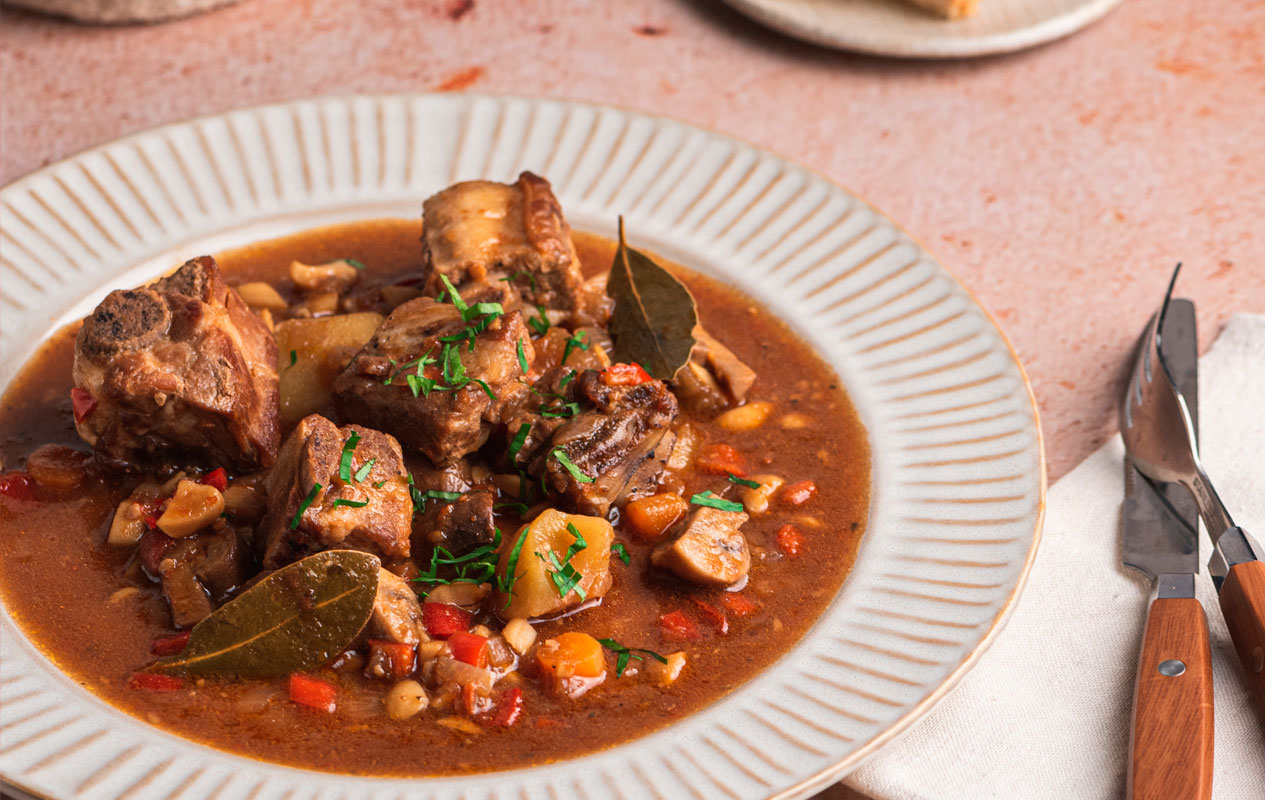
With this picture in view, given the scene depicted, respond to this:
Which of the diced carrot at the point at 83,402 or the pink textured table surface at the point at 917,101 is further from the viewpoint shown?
the pink textured table surface at the point at 917,101

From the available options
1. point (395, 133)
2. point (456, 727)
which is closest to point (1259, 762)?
point (456, 727)

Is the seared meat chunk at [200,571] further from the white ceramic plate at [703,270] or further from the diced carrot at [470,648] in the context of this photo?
the diced carrot at [470,648]

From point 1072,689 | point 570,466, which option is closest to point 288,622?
point 570,466

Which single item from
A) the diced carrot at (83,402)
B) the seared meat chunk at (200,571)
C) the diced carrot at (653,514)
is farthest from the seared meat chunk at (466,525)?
the diced carrot at (83,402)

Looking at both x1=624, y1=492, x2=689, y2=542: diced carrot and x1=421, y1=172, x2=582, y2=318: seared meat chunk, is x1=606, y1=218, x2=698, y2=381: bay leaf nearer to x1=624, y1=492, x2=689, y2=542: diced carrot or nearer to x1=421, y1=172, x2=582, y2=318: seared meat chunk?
x1=421, y1=172, x2=582, y2=318: seared meat chunk

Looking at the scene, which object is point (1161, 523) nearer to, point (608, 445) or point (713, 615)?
point (713, 615)

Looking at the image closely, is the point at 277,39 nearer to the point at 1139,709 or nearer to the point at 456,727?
the point at 456,727

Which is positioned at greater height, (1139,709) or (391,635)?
(1139,709)
